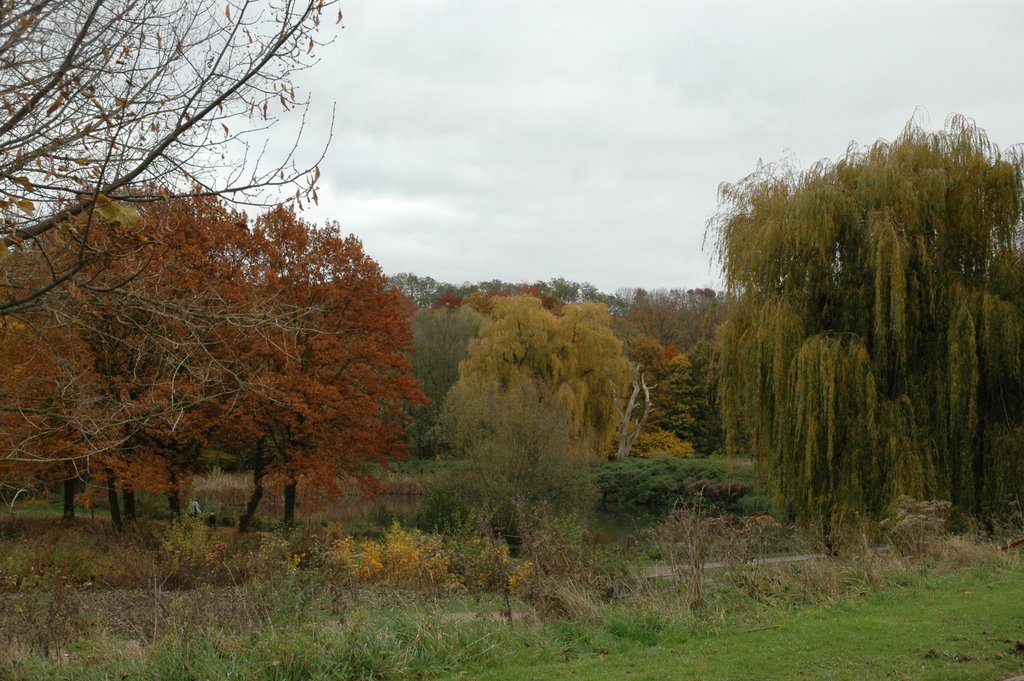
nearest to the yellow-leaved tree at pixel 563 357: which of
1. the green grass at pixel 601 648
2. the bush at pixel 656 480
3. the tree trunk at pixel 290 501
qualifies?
the bush at pixel 656 480

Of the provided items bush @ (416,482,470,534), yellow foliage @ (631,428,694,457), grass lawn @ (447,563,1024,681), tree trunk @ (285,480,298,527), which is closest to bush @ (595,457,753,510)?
yellow foliage @ (631,428,694,457)

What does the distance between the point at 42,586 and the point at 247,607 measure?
8.18 m

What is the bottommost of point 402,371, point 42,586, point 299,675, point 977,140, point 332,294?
point 42,586

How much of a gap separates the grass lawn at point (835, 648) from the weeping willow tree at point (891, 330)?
19.2ft

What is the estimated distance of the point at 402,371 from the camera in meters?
23.7

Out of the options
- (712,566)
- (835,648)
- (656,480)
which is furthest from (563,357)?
(835,648)

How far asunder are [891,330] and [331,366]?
13417 mm

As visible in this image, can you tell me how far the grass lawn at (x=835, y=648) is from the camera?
232 inches

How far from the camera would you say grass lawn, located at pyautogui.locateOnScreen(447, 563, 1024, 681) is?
590 centimetres

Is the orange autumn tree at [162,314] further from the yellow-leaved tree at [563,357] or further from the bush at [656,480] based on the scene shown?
the bush at [656,480]

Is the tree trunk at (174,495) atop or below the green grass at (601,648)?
below

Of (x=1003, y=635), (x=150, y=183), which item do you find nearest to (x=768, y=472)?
(x=1003, y=635)

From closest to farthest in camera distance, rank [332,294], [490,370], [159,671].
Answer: [159,671], [332,294], [490,370]

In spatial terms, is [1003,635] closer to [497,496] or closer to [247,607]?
[247,607]
